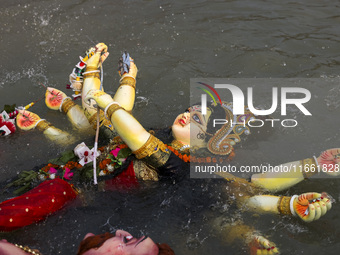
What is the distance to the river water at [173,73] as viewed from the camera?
3479 millimetres

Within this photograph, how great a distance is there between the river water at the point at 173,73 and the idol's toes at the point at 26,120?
126mm

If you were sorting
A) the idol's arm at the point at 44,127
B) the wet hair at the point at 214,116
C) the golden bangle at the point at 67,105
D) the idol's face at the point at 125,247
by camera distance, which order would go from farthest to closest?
the golden bangle at the point at 67,105, the idol's arm at the point at 44,127, the wet hair at the point at 214,116, the idol's face at the point at 125,247

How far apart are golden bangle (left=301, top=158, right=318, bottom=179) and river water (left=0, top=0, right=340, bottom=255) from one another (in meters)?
0.33

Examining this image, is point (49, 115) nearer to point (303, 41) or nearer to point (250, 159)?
point (250, 159)

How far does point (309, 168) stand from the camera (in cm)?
358

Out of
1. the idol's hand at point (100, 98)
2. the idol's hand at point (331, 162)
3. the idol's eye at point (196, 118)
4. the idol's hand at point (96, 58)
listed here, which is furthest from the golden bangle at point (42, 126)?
the idol's hand at point (331, 162)

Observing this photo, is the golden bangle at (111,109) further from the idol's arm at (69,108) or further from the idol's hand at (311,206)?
the idol's hand at (311,206)

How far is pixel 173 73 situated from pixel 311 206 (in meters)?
3.12

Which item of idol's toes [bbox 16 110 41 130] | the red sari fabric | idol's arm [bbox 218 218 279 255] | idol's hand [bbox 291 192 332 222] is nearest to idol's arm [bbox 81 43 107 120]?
idol's toes [bbox 16 110 41 130]

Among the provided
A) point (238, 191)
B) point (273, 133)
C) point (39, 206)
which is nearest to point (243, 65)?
point (273, 133)

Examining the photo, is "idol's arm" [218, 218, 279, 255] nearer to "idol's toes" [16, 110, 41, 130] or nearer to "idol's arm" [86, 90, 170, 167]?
"idol's arm" [86, 90, 170, 167]

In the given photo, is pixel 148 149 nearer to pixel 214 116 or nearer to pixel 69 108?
pixel 214 116

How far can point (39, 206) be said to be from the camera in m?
3.43

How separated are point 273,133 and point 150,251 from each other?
2.49 meters
